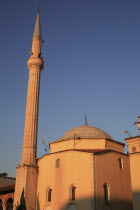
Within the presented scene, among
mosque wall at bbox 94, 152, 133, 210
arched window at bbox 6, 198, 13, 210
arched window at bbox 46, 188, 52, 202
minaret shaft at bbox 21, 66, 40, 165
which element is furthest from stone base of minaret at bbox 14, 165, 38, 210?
arched window at bbox 6, 198, 13, 210

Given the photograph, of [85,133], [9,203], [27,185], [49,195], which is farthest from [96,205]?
[9,203]

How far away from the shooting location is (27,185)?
20.0 meters

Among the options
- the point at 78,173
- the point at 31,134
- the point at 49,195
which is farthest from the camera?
the point at 31,134

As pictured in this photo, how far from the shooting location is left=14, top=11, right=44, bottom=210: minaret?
20078 millimetres

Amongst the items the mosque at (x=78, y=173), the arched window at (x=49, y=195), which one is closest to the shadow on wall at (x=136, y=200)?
the mosque at (x=78, y=173)

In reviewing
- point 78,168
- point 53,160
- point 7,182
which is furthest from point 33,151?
point 7,182

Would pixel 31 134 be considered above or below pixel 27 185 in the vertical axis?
above

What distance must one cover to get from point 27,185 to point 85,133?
6.07 meters

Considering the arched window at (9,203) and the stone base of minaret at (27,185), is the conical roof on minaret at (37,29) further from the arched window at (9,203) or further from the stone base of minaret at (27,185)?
the arched window at (9,203)

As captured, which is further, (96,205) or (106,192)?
(106,192)

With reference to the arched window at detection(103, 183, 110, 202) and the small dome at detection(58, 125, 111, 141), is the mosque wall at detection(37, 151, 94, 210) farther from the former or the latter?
the small dome at detection(58, 125, 111, 141)

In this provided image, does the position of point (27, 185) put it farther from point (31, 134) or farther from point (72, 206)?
point (31, 134)

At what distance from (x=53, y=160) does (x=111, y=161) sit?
13.8 ft

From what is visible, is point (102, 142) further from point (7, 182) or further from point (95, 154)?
point (7, 182)
